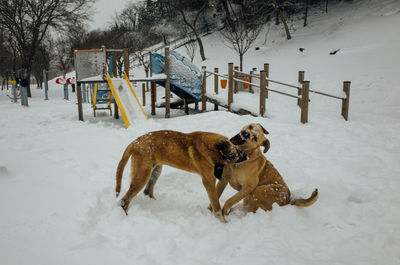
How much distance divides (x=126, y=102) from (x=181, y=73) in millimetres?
2838

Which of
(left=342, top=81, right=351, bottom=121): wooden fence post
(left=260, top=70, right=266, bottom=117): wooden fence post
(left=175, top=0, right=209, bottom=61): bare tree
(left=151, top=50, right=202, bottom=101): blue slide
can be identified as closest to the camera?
(left=342, top=81, right=351, bottom=121): wooden fence post

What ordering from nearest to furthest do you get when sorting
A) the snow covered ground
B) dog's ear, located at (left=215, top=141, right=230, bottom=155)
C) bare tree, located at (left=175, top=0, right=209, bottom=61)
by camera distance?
the snow covered ground < dog's ear, located at (left=215, top=141, right=230, bottom=155) < bare tree, located at (left=175, top=0, right=209, bottom=61)

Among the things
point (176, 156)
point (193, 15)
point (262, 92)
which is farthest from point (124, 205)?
point (193, 15)

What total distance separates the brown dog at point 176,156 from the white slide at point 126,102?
440 cm

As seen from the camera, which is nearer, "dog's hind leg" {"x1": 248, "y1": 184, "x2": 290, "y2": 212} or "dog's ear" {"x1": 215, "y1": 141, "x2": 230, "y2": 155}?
"dog's ear" {"x1": 215, "y1": 141, "x2": 230, "y2": 155}

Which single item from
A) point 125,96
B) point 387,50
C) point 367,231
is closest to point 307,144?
point 367,231

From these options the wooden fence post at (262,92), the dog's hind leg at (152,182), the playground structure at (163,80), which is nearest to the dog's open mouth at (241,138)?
the dog's hind leg at (152,182)

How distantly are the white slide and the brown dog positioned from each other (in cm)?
440

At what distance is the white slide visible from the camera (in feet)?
25.6

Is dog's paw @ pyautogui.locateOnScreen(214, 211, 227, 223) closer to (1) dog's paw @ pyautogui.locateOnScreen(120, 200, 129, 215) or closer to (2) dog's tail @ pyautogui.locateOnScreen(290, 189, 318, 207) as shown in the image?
(2) dog's tail @ pyautogui.locateOnScreen(290, 189, 318, 207)

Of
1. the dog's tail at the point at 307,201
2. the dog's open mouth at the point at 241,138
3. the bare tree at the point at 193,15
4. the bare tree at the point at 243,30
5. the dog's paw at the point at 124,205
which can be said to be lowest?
the dog's paw at the point at 124,205

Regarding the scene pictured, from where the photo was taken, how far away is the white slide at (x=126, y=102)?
7805mm

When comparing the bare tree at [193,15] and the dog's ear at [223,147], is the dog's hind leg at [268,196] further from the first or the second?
the bare tree at [193,15]

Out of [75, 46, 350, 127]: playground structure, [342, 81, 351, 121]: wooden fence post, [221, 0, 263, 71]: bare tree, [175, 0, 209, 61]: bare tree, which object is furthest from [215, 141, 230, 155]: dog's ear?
[175, 0, 209, 61]: bare tree
